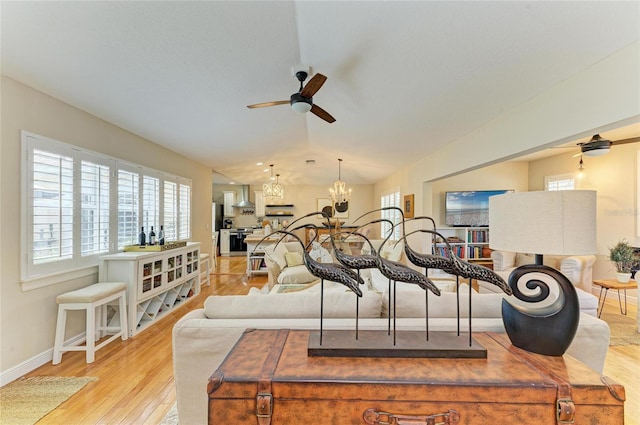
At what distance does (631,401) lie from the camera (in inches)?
77.5

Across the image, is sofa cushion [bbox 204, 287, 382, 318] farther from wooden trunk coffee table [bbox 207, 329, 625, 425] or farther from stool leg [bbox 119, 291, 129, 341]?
stool leg [bbox 119, 291, 129, 341]

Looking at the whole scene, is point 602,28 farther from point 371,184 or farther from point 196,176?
point 371,184

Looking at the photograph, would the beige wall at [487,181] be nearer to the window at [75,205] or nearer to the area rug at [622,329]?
the area rug at [622,329]

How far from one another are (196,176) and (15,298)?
354 cm

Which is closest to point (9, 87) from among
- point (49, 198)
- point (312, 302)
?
point (49, 198)

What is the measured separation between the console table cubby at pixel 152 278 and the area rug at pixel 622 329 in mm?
5190

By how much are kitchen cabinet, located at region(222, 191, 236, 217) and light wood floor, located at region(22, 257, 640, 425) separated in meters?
6.75

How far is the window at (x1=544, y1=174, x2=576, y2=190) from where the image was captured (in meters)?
4.96

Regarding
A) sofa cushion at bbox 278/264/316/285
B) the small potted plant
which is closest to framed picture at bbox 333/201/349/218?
sofa cushion at bbox 278/264/316/285

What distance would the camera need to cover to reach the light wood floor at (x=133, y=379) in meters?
1.83

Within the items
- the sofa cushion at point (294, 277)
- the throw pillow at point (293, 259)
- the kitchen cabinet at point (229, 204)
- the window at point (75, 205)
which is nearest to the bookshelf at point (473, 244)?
the throw pillow at point (293, 259)

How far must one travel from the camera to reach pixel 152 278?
337 cm

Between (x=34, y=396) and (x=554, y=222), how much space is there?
3468 mm

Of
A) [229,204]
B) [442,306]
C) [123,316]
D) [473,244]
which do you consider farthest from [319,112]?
[229,204]
